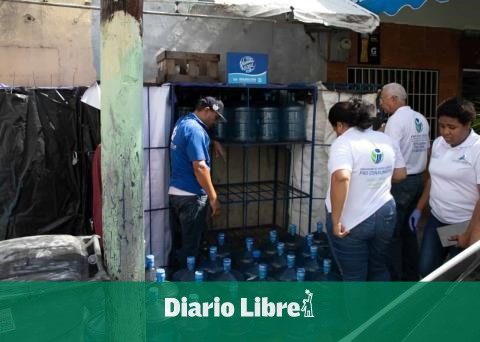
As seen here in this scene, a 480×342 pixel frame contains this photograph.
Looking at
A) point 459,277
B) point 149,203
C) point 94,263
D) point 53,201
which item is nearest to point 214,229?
point 149,203

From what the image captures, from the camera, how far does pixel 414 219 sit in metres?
4.01

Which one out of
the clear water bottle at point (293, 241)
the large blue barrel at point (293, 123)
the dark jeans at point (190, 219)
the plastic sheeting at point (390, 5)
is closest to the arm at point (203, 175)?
the dark jeans at point (190, 219)

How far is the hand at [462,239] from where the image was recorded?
3.10 meters

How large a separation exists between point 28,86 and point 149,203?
5.81ft

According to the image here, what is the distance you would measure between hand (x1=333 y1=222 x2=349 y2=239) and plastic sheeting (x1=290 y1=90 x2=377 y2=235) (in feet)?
6.99

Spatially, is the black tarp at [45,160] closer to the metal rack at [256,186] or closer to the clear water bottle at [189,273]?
the clear water bottle at [189,273]

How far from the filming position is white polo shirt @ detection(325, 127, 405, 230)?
3.13m

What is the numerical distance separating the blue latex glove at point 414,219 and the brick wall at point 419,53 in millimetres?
2681

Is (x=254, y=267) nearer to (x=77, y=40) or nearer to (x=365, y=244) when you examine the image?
(x=365, y=244)

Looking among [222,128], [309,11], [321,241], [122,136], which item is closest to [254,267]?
[321,241]

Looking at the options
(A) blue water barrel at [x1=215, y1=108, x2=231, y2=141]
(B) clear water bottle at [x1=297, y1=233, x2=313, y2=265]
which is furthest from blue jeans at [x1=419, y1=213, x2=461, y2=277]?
(A) blue water barrel at [x1=215, y1=108, x2=231, y2=141]

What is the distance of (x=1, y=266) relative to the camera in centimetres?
216

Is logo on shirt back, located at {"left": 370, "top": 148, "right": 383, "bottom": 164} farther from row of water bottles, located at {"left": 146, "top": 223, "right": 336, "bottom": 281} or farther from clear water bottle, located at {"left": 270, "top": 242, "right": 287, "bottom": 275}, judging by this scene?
clear water bottle, located at {"left": 270, "top": 242, "right": 287, "bottom": 275}

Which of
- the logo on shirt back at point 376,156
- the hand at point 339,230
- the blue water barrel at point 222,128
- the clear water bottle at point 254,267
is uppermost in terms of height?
the blue water barrel at point 222,128
